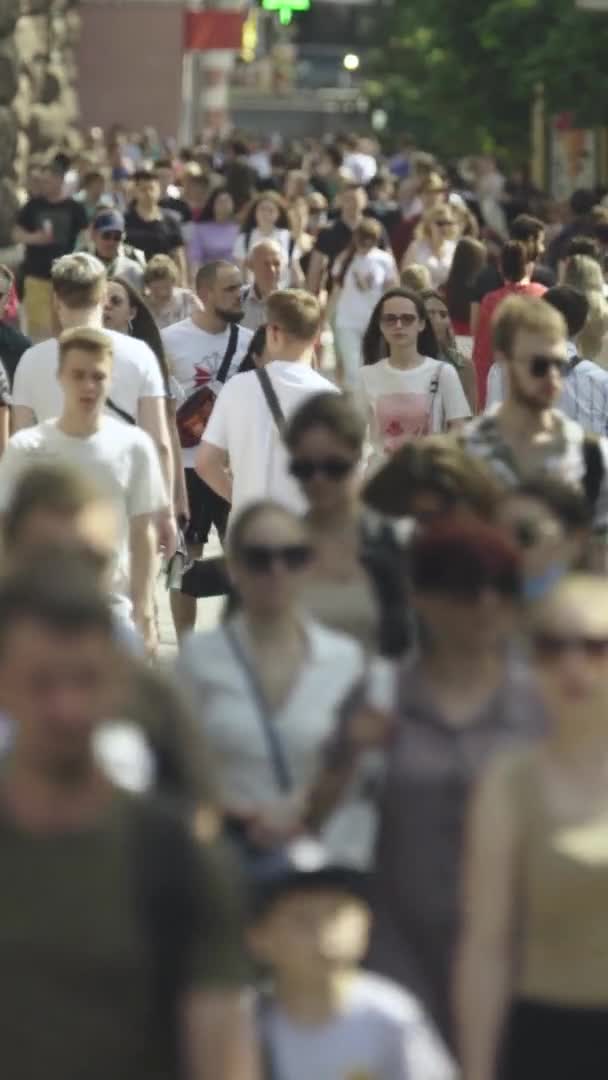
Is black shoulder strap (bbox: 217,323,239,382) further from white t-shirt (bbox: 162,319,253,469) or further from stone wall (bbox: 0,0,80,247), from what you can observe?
stone wall (bbox: 0,0,80,247)

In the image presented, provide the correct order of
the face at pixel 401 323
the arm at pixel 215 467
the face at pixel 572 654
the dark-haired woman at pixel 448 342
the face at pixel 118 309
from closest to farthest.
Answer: the face at pixel 572 654 < the arm at pixel 215 467 < the face at pixel 401 323 < the face at pixel 118 309 < the dark-haired woman at pixel 448 342

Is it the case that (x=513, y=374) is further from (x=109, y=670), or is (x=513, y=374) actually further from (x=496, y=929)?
(x=109, y=670)

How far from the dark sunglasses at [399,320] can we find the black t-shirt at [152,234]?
8.22 metres

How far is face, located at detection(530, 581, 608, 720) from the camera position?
546 cm

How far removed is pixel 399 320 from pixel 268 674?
5951 mm

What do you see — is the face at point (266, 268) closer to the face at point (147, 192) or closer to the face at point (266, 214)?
the face at point (266, 214)

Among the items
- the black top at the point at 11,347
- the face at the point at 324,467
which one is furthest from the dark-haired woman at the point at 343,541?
the black top at the point at 11,347

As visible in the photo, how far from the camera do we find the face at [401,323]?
39.7 feet

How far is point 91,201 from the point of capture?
25234 millimetres

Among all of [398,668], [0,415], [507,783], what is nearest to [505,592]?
[398,668]

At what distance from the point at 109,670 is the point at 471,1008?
107 cm

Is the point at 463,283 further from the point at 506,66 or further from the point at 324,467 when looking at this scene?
the point at 506,66

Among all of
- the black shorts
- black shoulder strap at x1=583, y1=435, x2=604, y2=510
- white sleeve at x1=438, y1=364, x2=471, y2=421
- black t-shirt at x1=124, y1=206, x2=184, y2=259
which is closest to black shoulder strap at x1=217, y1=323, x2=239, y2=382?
the black shorts

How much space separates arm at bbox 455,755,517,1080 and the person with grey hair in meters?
5.24
